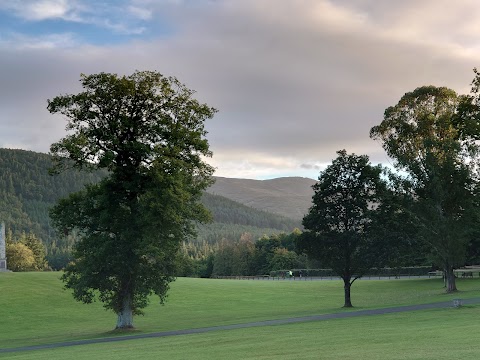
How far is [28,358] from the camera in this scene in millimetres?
30312

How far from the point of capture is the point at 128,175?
4684cm

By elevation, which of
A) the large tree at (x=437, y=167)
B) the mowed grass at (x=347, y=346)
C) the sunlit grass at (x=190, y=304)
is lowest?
the sunlit grass at (x=190, y=304)

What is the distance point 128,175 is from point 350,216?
19.3 meters

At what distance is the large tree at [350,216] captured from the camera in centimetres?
5269

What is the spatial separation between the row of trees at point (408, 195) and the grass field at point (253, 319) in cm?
488

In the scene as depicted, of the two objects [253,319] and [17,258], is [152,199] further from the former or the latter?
[17,258]

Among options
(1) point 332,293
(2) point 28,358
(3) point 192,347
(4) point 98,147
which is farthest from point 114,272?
(1) point 332,293

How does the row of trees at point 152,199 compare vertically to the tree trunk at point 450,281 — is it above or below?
above

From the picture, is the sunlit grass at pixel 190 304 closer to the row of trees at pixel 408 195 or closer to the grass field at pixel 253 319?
the grass field at pixel 253 319

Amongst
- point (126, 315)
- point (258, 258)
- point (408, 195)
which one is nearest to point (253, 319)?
point (126, 315)

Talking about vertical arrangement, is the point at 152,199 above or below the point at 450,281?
above

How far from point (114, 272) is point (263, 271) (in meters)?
133

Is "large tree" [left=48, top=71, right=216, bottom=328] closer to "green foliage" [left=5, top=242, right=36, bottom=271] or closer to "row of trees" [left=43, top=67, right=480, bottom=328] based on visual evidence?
"row of trees" [left=43, top=67, right=480, bottom=328]

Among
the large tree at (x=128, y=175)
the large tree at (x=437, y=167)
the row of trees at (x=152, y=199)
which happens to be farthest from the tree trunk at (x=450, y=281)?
the large tree at (x=128, y=175)
